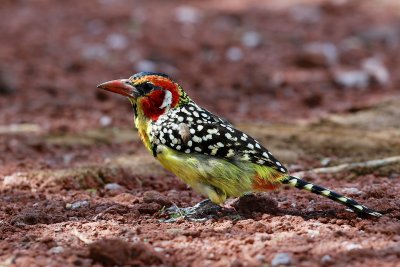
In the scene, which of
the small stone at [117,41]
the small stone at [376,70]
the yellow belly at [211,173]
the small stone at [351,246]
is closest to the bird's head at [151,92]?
the yellow belly at [211,173]

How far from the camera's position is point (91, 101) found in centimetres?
918

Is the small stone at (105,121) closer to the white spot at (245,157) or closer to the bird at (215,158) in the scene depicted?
the bird at (215,158)

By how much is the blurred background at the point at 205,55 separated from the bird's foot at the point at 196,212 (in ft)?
10.7

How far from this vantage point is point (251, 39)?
1165 centimetres

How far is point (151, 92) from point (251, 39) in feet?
21.3

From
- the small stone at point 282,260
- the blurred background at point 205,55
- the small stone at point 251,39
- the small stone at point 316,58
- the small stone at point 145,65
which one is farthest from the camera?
the small stone at point 251,39

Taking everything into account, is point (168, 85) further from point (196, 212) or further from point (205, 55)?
point (205, 55)

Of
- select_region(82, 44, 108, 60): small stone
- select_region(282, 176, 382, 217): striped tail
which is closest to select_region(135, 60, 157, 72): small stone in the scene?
select_region(82, 44, 108, 60): small stone

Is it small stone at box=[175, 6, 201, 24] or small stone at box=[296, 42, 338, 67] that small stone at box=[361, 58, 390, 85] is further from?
small stone at box=[175, 6, 201, 24]

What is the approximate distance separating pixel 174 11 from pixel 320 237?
9001 mm

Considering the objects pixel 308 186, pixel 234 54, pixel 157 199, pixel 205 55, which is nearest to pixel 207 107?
pixel 205 55

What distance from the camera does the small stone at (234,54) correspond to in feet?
35.8

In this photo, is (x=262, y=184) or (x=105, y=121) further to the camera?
(x=105, y=121)

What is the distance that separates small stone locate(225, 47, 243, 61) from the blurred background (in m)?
0.01
